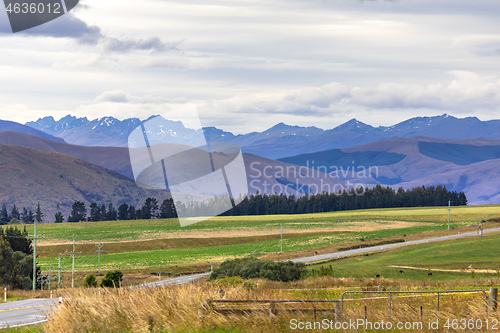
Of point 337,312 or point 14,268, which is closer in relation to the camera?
point 337,312

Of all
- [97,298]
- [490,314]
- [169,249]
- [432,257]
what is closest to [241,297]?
[97,298]

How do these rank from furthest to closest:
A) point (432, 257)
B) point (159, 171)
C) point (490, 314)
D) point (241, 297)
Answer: point (432, 257) < point (159, 171) < point (241, 297) < point (490, 314)

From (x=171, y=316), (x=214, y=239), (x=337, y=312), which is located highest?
(x=337, y=312)

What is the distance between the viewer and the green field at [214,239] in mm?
108000

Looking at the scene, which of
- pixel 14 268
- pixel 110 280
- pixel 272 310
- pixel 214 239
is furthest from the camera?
pixel 214 239

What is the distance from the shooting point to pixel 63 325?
1920 centimetres

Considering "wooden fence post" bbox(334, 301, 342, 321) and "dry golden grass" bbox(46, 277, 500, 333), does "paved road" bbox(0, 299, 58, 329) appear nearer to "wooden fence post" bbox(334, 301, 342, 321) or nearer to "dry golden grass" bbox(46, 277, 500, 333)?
"dry golden grass" bbox(46, 277, 500, 333)

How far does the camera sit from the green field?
10800cm

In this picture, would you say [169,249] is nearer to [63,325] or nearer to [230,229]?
[230,229]

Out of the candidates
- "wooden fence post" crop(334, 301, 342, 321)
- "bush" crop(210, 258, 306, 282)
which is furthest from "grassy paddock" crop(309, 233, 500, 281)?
"wooden fence post" crop(334, 301, 342, 321)

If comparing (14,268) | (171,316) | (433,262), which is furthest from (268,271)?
(14,268)

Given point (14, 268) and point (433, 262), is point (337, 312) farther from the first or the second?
Result: point (14, 268)

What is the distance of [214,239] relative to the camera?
14412 centimetres

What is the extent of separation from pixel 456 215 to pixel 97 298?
157 meters
